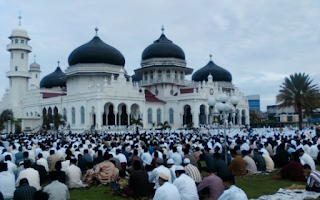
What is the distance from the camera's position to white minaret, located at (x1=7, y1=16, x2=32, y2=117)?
5472 cm

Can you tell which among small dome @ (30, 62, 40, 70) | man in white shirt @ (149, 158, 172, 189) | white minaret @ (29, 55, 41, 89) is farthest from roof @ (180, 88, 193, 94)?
man in white shirt @ (149, 158, 172, 189)

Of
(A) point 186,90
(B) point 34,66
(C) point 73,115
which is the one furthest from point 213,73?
(B) point 34,66

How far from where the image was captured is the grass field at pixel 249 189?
960 cm

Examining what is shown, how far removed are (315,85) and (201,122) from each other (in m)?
19.0

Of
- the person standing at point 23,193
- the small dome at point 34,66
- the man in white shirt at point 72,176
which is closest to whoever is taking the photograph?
the person standing at point 23,193

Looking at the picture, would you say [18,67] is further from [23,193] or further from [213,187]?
[213,187]

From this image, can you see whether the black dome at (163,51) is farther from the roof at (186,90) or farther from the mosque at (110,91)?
the roof at (186,90)

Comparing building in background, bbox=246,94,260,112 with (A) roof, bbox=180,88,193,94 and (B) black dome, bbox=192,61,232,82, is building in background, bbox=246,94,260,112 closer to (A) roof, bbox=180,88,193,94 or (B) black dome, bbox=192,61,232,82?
(B) black dome, bbox=192,61,232,82

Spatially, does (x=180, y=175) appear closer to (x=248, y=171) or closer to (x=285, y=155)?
(x=248, y=171)

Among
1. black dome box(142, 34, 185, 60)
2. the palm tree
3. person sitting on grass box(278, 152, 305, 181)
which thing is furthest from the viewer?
black dome box(142, 34, 185, 60)

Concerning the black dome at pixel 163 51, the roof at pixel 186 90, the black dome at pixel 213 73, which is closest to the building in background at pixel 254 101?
the black dome at pixel 213 73

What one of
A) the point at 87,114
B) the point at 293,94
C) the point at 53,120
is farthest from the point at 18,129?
the point at 293,94

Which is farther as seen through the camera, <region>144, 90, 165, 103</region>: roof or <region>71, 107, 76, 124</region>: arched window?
<region>144, 90, 165, 103</region>: roof

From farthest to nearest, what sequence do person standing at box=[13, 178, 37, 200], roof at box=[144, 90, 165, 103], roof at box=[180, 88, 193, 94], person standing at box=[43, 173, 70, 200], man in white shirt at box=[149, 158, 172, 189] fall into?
roof at box=[180, 88, 193, 94] → roof at box=[144, 90, 165, 103] → man in white shirt at box=[149, 158, 172, 189] → person standing at box=[43, 173, 70, 200] → person standing at box=[13, 178, 37, 200]
